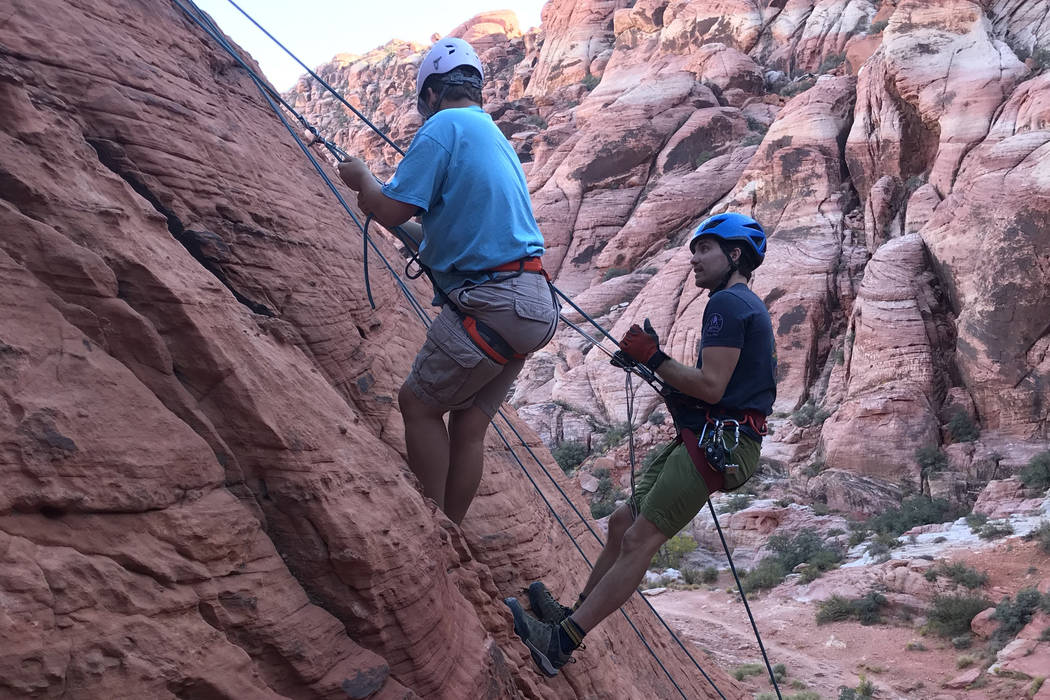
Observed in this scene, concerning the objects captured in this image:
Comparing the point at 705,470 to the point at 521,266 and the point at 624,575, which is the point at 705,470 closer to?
the point at 624,575

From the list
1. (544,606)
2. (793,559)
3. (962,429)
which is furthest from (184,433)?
(962,429)

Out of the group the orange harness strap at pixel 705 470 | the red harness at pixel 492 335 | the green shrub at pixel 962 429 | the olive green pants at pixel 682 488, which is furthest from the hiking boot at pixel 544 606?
the green shrub at pixel 962 429

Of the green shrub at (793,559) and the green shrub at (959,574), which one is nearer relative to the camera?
the green shrub at (959,574)

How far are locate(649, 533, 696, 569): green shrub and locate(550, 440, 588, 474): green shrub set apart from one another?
589cm

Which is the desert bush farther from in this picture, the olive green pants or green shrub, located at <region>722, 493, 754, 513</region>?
the olive green pants

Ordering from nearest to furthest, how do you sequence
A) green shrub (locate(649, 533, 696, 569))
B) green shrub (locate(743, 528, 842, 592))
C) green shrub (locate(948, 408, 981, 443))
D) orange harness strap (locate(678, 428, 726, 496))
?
1. orange harness strap (locate(678, 428, 726, 496))
2. green shrub (locate(743, 528, 842, 592))
3. green shrub (locate(649, 533, 696, 569))
4. green shrub (locate(948, 408, 981, 443))

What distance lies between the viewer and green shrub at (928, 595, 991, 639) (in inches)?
444

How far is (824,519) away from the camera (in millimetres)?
17453

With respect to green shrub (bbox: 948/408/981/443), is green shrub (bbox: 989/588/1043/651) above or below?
below

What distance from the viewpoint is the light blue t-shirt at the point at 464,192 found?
10.6 feet

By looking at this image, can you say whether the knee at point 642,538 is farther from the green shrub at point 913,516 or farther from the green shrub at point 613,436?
the green shrub at point 613,436

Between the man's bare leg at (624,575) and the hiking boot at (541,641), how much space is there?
14 cm

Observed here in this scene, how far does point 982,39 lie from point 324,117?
6523 cm

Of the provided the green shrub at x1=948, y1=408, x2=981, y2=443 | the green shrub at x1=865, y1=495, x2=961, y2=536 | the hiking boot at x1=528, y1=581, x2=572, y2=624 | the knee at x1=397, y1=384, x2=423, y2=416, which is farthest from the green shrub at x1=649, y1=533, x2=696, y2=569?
the knee at x1=397, y1=384, x2=423, y2=416
